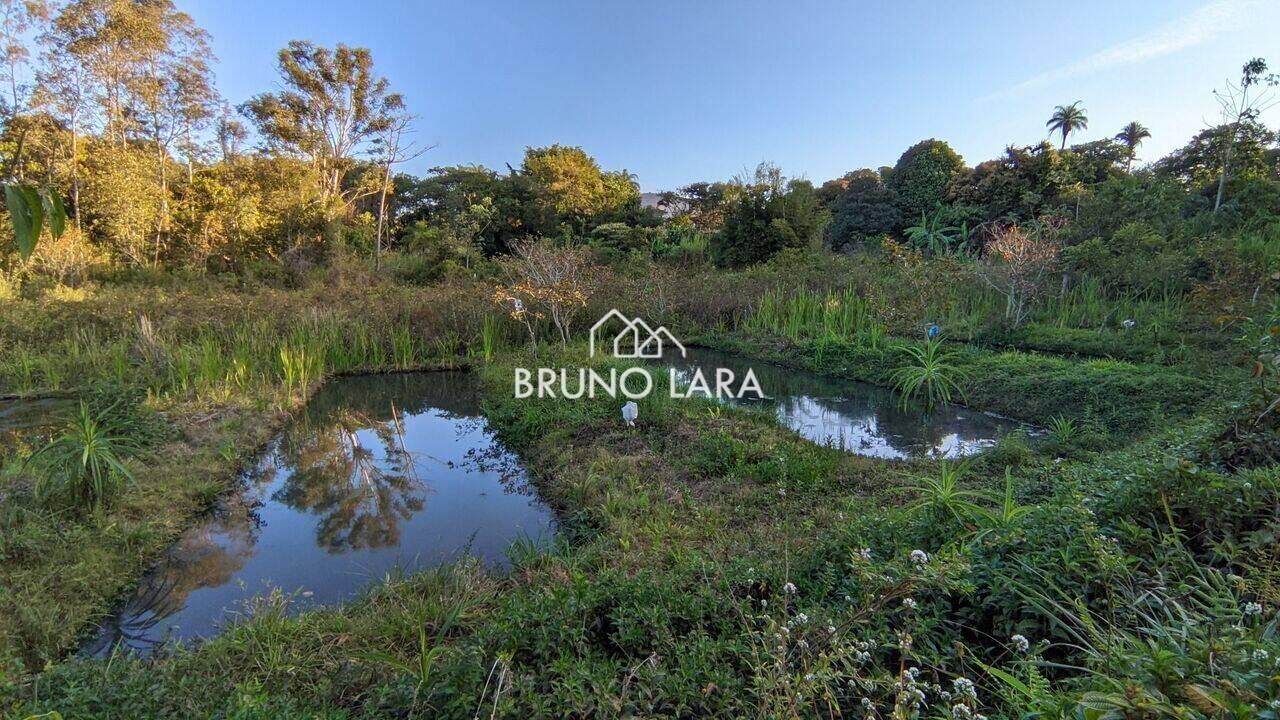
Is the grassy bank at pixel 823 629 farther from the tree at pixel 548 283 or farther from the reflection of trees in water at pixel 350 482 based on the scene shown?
the tree at pixel 548 283

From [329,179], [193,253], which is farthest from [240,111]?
[193,253]

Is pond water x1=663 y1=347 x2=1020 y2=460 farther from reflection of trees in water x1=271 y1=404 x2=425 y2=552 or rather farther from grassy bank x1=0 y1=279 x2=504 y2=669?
grassy bank x1=0 y1=279 x2=504 y2=669

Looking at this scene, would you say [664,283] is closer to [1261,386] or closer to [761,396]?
[761,396]

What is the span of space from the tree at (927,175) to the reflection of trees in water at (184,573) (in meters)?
20.7

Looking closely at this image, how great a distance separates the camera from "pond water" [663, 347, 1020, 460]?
4727 mm

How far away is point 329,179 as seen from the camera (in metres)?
16.8

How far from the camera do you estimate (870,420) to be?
5590 millimetres

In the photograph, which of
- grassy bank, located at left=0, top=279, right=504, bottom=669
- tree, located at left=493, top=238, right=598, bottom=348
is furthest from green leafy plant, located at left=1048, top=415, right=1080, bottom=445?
grassy bank, located at left=0, top=279, right=504, bottom=669

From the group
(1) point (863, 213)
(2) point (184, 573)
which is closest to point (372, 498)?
(2) point (184, 573)

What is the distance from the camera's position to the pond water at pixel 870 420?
473cm

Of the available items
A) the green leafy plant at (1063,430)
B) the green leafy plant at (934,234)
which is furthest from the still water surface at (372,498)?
the green leafy plant at (934,234)

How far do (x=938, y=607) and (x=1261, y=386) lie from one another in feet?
5.46

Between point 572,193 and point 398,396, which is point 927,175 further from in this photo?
point 398,396

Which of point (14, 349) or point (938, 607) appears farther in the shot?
point (14, 349)
